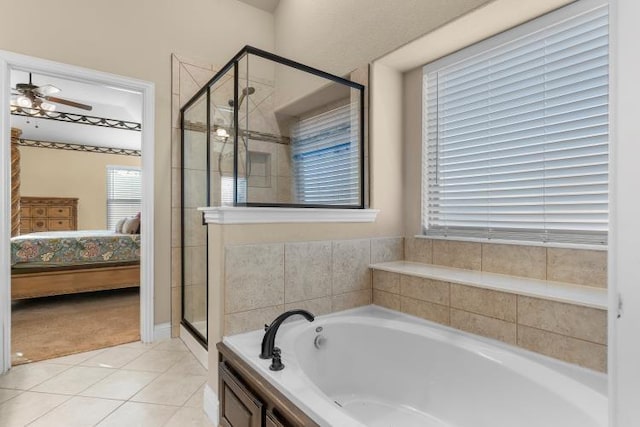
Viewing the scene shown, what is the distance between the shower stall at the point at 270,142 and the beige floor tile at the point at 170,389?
30 cm

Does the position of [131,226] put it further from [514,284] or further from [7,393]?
[514,284]

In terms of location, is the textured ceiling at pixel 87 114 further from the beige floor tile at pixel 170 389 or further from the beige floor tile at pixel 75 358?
the beige floor tile at pixel 170 389

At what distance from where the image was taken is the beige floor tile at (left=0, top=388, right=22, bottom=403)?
79.5 inches

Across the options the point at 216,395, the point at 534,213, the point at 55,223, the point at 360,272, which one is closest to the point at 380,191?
the point at 360,272

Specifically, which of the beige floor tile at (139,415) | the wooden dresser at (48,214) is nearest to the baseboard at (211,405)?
the beige floor tile at (139,415)

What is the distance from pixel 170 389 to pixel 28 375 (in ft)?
3.28

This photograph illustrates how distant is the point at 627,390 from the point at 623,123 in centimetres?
30

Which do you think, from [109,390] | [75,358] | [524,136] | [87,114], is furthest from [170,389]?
[87,114]

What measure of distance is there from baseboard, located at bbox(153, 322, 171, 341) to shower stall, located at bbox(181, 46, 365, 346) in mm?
252

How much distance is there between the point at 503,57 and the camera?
2.04m

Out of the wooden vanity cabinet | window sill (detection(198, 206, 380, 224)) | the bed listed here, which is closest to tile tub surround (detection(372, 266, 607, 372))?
window sill (detection(198, 206, 380, 224))

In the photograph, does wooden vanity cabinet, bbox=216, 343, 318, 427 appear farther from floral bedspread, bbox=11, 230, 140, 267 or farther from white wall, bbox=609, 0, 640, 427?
floral bedspread, bbox=11, 230, 140, 267

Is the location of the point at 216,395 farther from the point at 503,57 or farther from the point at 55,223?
the point at 55,223

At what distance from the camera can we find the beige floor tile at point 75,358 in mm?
2484
